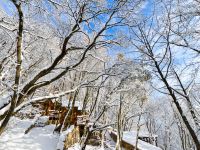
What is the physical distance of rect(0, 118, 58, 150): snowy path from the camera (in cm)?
1557

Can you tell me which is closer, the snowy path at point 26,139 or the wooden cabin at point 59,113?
the snowy path at point 26,139

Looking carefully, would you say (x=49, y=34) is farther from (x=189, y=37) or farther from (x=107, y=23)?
(x=189, y=37)

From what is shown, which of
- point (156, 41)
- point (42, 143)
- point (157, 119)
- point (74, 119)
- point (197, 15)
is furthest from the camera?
point (157, 119)

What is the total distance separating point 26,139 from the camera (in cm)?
1734

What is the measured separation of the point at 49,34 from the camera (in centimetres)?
949

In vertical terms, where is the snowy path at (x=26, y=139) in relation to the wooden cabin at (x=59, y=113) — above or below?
below

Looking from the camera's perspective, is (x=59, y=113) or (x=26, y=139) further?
(x=59, y=113)

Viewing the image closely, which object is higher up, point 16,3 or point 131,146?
point 16,3

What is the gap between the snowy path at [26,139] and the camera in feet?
51.1

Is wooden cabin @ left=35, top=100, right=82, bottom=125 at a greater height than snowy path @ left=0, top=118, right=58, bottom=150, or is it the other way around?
wooden cabin @ left=35, top=100, right=82, bottom=125

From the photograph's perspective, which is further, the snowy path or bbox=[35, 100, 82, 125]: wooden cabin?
bbox=[35, 100, 82, 125]: wooden cabin

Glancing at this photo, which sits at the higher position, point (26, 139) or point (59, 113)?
point (59, 113)

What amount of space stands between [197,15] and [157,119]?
3704cm

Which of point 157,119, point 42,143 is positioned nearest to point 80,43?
point 42,143
